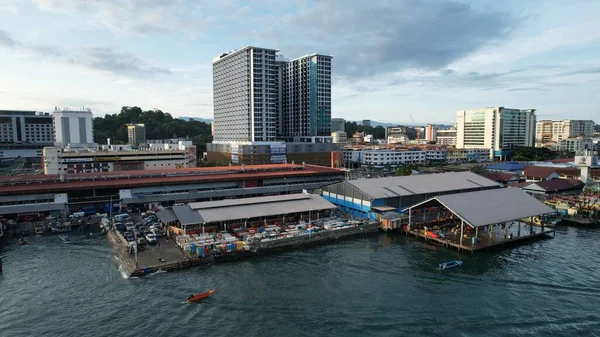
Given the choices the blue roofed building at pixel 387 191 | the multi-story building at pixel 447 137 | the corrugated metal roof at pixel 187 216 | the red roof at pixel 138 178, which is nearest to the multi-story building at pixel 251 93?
the red roof at pixel 138 178

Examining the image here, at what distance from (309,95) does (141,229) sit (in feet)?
176

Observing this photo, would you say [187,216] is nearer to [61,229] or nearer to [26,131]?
[61,229]

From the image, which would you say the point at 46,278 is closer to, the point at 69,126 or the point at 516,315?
the point at 516,315

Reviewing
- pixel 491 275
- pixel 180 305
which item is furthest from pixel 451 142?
pixel 180 305

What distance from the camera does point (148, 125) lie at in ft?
383

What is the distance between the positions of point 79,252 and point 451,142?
144 meters

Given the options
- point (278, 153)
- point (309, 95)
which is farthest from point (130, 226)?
point (309, 95)

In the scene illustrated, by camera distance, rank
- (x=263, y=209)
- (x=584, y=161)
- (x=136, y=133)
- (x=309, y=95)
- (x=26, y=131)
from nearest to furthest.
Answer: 1. (x=263, y=209)
2. (x=584, y=161)
3. (x=309, y=95)
4. (x=26, y=131)
5. (x=136, y=133)

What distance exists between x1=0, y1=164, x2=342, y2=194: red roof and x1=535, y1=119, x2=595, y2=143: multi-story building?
441 feet

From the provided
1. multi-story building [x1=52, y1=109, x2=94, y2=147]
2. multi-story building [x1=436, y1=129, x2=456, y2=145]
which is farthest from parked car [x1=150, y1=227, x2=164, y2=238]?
multi-story building [x1=436, y1=129, x2=456, y2=145]

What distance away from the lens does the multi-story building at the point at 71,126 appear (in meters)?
81.2

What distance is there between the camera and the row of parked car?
25500 millimetres

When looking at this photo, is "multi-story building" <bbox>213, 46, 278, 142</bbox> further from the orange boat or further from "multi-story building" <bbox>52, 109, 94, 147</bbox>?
the orange boat

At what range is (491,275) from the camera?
70.7 feet
